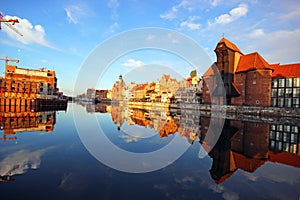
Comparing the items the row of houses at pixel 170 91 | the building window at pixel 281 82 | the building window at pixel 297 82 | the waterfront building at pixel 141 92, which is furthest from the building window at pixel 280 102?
the waterfront building at pixel 141 92

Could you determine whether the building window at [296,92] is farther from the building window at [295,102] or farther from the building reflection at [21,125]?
the building reflection at [21,125]

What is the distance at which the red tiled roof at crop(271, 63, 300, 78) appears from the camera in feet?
111

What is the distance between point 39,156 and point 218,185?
7.81 m

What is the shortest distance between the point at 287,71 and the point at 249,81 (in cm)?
696

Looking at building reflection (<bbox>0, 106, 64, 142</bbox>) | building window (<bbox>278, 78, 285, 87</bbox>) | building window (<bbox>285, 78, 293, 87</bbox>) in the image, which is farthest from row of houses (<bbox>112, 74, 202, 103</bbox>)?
building reflection (<bbox>0, 106, 64, 142</bbox>)

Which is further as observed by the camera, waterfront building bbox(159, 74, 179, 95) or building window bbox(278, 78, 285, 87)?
waterfront building bbox(159, 74, 179, 95)

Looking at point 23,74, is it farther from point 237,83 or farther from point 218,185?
point 218,185

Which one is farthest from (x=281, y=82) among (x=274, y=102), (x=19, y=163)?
(x=19, y=163)

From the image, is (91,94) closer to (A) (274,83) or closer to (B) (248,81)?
(B) (248,81)

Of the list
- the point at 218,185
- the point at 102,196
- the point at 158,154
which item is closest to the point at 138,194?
the point at 102,196

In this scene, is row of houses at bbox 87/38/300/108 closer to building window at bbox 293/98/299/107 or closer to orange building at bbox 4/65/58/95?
building window at bbox 293/98/299/107

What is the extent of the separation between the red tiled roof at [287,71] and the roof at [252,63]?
1.93 metres

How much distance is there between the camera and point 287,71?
3522 cm

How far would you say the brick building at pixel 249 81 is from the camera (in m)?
34.2
